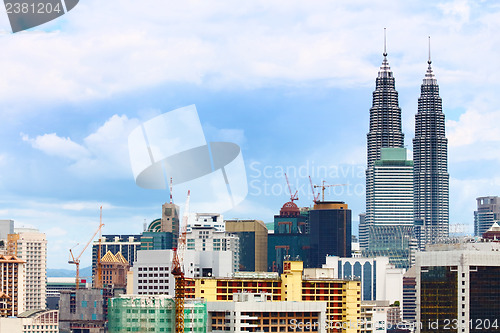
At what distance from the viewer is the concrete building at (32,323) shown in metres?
170

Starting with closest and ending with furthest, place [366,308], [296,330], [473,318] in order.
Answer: [296,330], [473,318], [366,308]

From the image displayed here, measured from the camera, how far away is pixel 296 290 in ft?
433

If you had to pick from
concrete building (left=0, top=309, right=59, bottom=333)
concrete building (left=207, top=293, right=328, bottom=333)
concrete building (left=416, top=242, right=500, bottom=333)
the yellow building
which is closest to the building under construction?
concrete building (left=207, top=293, right=328, bottom=333)

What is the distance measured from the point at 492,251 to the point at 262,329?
4750 centimetres

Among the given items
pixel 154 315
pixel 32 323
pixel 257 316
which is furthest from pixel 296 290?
pixel 32 323

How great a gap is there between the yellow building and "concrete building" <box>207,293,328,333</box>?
12700 mm

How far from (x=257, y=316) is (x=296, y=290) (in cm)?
1806

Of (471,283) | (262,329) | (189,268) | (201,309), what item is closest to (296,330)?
(262,329)

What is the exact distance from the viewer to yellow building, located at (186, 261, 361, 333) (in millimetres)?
131500

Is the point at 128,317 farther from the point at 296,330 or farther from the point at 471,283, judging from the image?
the point at 471,283

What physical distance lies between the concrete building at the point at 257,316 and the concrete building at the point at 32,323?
198ft

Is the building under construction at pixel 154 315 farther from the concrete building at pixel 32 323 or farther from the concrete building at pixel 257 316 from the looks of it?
the concrete building at pixel 32 323

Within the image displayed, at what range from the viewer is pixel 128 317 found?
10831cm

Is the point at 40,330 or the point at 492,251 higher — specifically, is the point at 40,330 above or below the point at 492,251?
below
